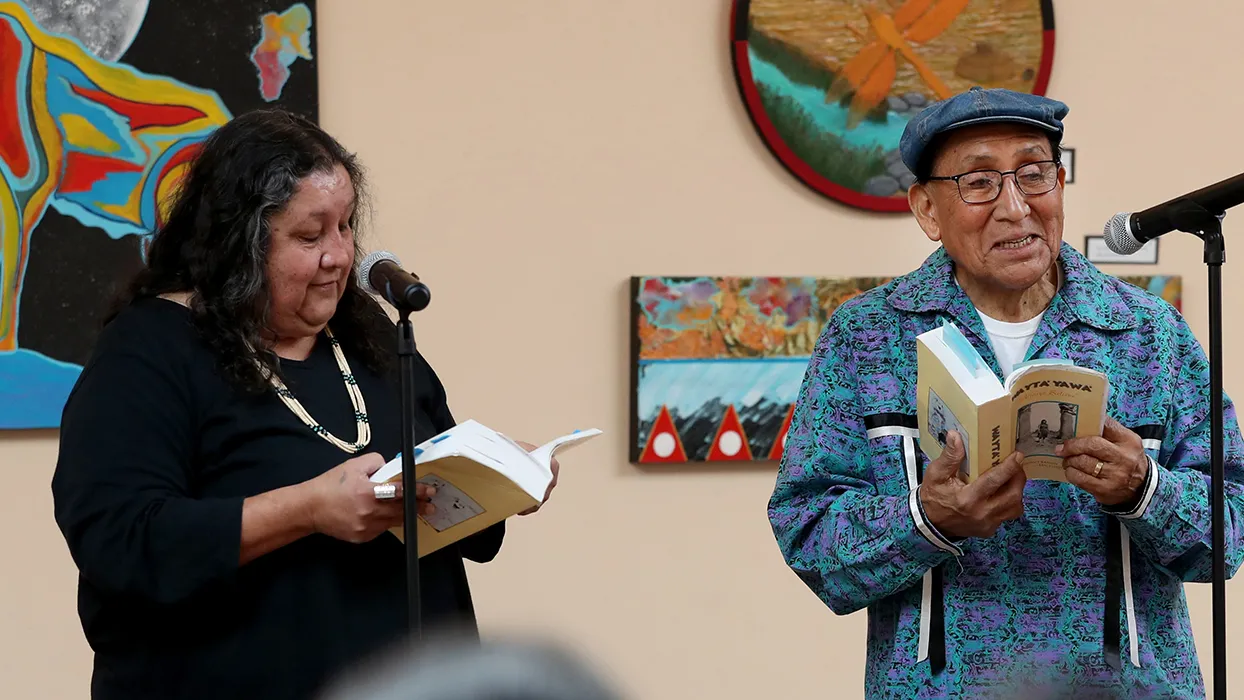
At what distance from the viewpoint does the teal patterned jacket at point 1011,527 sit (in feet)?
5.88

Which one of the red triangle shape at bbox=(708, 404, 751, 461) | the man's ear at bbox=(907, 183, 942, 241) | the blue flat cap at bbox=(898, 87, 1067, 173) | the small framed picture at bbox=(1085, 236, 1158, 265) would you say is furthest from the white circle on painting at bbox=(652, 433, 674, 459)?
the blue flat cap at bbox=(898, 87, 1067, 173)

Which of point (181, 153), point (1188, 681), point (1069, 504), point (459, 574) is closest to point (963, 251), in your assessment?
point (1069, 504)

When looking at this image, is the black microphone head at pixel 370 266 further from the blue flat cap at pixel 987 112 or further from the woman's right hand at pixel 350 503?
the blue flat cap at pixel 987 112

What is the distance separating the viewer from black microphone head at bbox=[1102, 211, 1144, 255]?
1.89 metres

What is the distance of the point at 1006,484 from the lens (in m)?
1.71

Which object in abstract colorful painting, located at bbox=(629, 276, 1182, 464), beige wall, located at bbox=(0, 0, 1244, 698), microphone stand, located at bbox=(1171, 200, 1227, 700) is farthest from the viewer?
abstract colorful painting, located at bbox=(629, 276, 1182, 464)

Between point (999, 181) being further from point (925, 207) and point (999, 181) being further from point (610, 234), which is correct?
point (610, 234)

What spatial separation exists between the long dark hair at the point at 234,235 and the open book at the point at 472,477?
29 centimetres

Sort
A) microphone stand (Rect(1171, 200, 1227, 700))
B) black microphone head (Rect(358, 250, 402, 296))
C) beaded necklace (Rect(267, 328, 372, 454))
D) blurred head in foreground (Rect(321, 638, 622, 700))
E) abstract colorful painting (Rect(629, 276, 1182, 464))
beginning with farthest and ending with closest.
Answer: abstract colorful painting (Rect(629, 276, 1182, 464)) < beaded necklace (Rect(267, 328, 372, 454)) < black microphone head (Rect(358, 250, 402, 296)) < microphone stand (Rect(1171, 200, 1227, 700)) < blurred head in foreground (Rect(321, 638, 622, 700))

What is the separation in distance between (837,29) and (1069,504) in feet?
5.97

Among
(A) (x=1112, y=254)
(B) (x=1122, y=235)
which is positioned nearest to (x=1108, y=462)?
(B) (x=1122, y=235)

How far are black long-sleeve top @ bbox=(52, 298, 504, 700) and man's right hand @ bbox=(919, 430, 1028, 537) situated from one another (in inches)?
29.4

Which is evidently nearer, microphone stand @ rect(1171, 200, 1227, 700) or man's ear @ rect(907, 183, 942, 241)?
microphone stand @ rect(1171, 200, 1227, 700)

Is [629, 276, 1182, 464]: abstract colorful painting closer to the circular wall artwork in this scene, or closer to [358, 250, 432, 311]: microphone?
the circular wall artwork
